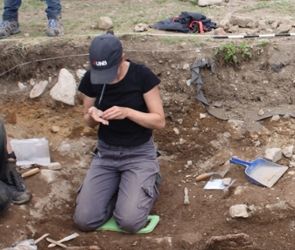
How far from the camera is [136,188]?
3.71 meters

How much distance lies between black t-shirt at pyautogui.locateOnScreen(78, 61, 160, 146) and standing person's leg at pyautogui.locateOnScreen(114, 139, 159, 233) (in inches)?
4.2

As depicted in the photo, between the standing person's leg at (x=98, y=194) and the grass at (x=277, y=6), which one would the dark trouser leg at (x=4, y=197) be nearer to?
the standing person's leg at (x=98, y=194)

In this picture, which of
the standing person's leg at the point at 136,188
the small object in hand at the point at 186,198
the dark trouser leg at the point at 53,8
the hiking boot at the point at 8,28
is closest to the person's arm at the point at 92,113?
the standing person's leg at the point at 136,188

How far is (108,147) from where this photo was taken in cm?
387

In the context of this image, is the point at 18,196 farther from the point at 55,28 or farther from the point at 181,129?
the point at 55,28

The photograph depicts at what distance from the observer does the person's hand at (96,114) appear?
3.49m

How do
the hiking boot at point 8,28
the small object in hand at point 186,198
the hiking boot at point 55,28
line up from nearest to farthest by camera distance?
1. the small object in hand at point 186,198
2. the hiking boot at point 55,28
3. the hiking boot at point 8,28

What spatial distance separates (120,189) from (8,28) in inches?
106

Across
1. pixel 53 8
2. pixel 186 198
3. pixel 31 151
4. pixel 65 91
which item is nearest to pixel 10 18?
pixel 53 8

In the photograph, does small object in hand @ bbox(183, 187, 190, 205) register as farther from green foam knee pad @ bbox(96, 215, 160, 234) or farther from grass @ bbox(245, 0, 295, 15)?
grass @ bbox(245, 0, 295, 15)

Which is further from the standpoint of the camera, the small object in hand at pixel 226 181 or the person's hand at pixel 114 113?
the small object in hand at pixel 226 181

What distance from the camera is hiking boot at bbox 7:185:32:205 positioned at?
12.5ft

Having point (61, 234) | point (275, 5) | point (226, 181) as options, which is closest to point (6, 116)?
point (61, 234)

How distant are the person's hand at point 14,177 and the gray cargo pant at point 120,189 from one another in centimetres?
47
